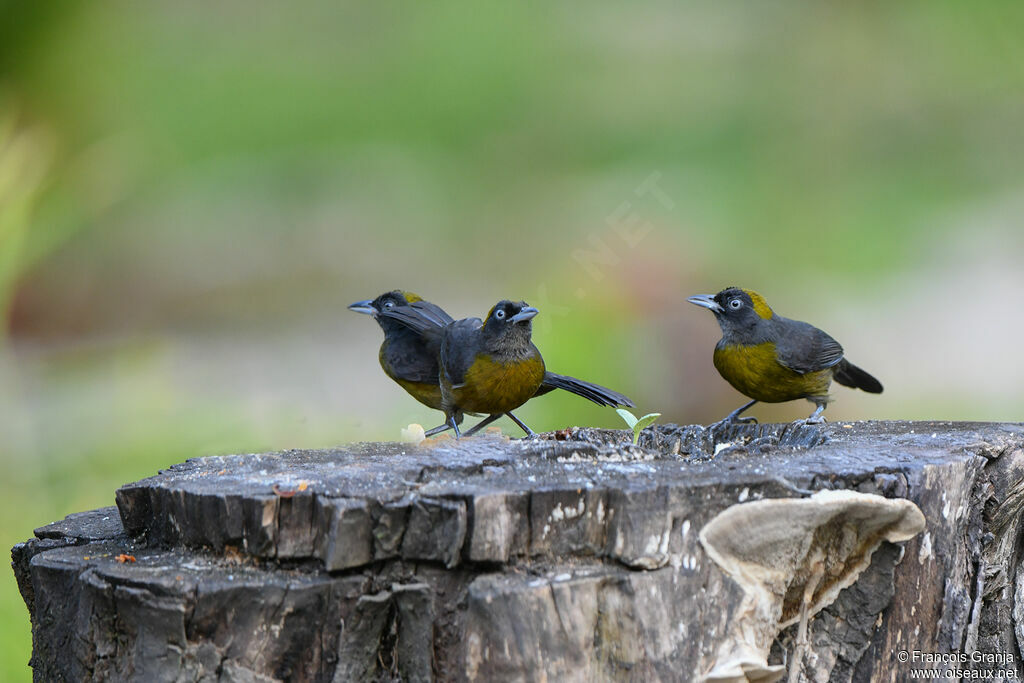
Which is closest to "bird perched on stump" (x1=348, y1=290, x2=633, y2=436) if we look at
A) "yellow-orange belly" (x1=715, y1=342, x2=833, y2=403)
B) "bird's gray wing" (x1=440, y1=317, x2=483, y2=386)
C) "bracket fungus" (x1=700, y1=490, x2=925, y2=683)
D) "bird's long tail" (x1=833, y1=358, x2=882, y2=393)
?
"bird's gray wing" (x1=440, y1=317, x2=483, y2=386)

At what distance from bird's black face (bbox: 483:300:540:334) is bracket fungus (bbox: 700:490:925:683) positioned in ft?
4.34

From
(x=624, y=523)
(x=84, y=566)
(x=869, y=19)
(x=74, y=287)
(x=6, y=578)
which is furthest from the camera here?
(x=869, y=19)

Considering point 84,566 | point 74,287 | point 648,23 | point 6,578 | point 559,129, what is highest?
point 648,23

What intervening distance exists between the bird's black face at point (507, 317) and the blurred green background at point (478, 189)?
1.82 metres

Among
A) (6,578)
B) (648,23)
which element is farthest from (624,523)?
(648,23)

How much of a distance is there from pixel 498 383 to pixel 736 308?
0.95 m

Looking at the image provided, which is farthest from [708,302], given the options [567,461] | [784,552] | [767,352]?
[784,552]

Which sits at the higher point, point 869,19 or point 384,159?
point 869,19

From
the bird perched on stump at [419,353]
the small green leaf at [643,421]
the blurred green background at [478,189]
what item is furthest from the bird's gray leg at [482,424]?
the blurred green background at [478,189]

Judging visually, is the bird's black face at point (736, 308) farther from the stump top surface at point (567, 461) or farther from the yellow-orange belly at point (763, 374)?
the stump top surface at point (567, 461)

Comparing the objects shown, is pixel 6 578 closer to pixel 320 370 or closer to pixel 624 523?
pixel 320 370

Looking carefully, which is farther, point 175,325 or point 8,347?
point 175,325

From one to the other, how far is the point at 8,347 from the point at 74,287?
0.50 m

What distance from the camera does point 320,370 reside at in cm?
524
